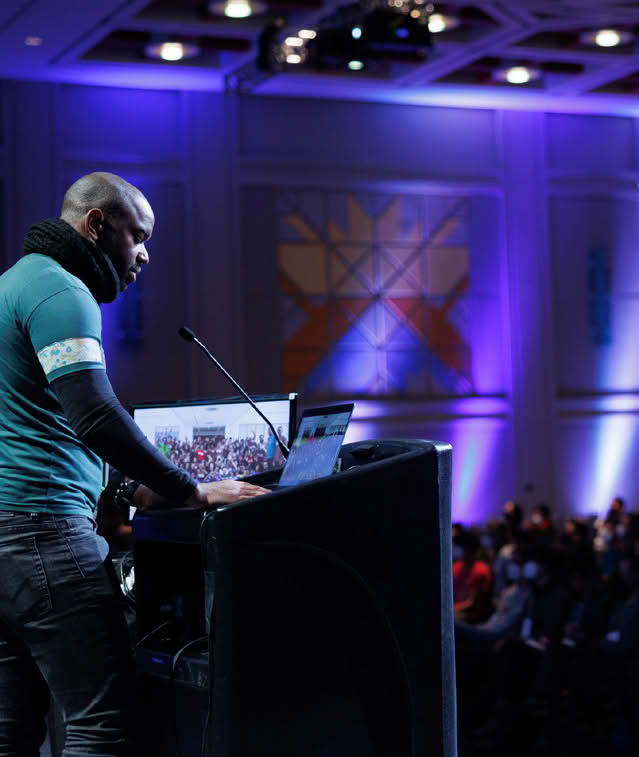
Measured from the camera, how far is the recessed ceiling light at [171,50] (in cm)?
927

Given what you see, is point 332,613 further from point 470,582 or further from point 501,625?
point 470,582

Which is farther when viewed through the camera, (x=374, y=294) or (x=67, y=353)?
(x=374, y=294)

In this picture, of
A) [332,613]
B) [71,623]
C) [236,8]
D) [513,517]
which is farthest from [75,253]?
[513,517]

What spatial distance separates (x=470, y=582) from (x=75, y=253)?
5879 mm

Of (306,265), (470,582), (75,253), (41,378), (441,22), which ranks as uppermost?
(441,22)

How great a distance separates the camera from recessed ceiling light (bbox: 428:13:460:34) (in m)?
9.05

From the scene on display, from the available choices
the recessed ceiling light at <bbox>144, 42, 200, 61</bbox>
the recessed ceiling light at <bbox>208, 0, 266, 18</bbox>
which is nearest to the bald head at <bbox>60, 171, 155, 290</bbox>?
the recessed ceiling light at <bbox>208, 0, 266, 18</bbox>

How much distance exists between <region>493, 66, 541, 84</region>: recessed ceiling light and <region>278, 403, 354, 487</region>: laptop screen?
29.9ft

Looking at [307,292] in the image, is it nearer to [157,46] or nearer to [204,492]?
[157,46]

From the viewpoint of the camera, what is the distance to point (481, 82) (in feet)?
34.7

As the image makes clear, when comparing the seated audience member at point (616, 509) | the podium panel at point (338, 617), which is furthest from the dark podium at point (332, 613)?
the seated audience member at point (616, 509)

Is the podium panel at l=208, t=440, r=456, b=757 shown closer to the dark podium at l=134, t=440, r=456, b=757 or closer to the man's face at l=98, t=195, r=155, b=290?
the dark podium at l=134, t=440, r=456, b=757

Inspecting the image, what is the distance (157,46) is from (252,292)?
2.38m

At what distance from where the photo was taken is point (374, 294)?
10.8 m
